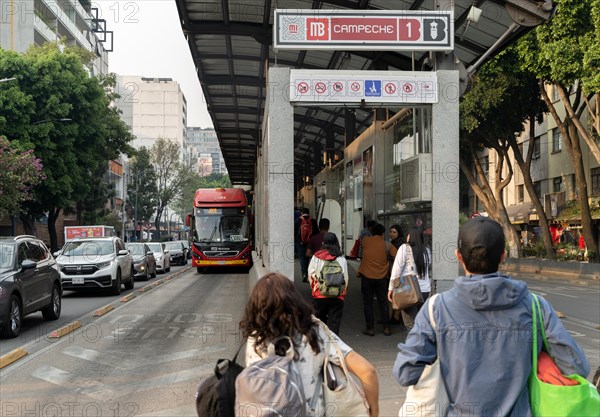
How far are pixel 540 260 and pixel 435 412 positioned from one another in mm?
32093

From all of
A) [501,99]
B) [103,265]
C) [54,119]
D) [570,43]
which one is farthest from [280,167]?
[54,119]

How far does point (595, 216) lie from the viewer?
3241cm

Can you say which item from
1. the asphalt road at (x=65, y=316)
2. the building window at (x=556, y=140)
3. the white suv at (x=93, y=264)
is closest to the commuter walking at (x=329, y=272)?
the asphalt road at (x=65, y=316)

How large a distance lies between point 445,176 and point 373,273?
184cm

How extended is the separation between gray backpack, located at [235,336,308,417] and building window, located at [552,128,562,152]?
137 ft

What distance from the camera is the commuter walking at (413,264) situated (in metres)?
8.82

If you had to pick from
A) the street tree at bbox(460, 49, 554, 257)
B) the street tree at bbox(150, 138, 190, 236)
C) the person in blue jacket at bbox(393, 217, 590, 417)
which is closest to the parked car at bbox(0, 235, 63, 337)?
the person in blue jacket at bbox(393, 217, 590, 417)

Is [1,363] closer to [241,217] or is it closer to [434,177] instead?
[434,177]

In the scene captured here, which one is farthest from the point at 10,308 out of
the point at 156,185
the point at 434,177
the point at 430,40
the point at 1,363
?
the point at 156,185

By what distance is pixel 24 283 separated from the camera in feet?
37.7

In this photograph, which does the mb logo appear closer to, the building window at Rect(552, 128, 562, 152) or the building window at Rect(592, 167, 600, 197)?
the building window at Rect(592, 167, 600, 197)

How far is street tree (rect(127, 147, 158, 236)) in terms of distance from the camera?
72125 millimetres

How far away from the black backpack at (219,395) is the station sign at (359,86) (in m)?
7.58

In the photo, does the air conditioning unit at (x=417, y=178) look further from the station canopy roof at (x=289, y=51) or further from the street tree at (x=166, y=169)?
the street tree at (x=166, y=169)
